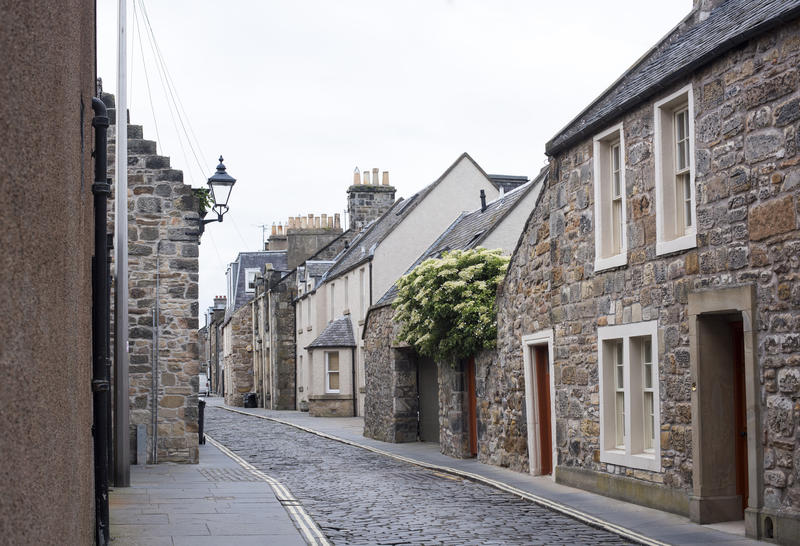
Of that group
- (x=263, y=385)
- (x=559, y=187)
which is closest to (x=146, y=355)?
(x=559, y=187)

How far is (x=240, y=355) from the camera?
6044 centimetres

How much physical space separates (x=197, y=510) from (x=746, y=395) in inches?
262

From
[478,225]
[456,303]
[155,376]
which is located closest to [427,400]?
[478,225]

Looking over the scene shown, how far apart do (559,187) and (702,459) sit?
5720mm

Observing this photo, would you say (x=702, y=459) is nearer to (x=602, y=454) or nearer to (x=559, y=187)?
(x=602, y=454)

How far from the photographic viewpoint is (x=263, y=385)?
2128 inches

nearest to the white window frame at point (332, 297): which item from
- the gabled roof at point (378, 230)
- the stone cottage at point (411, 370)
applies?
the gabled roof at point (378, 230)

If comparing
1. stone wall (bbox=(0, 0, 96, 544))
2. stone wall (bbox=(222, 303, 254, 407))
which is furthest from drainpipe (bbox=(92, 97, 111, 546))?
stone wall (bbox=(222, 303, 254, 407))

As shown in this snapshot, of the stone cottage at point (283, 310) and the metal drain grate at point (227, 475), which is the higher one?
the stone cottage at point (283, 310)

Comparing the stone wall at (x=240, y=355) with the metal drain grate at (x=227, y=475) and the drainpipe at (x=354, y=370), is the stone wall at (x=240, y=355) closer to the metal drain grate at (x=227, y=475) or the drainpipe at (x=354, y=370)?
the drainpipe at (x=354, y=370)

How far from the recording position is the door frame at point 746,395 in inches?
377

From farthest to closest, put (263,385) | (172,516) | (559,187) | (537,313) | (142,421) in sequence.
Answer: (263,385) → (142,421) → (537,313) → (559,187) → (172,516)

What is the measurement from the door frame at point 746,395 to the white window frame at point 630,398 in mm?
1098

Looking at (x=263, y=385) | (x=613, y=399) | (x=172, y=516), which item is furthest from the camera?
(x=263, y=385)
